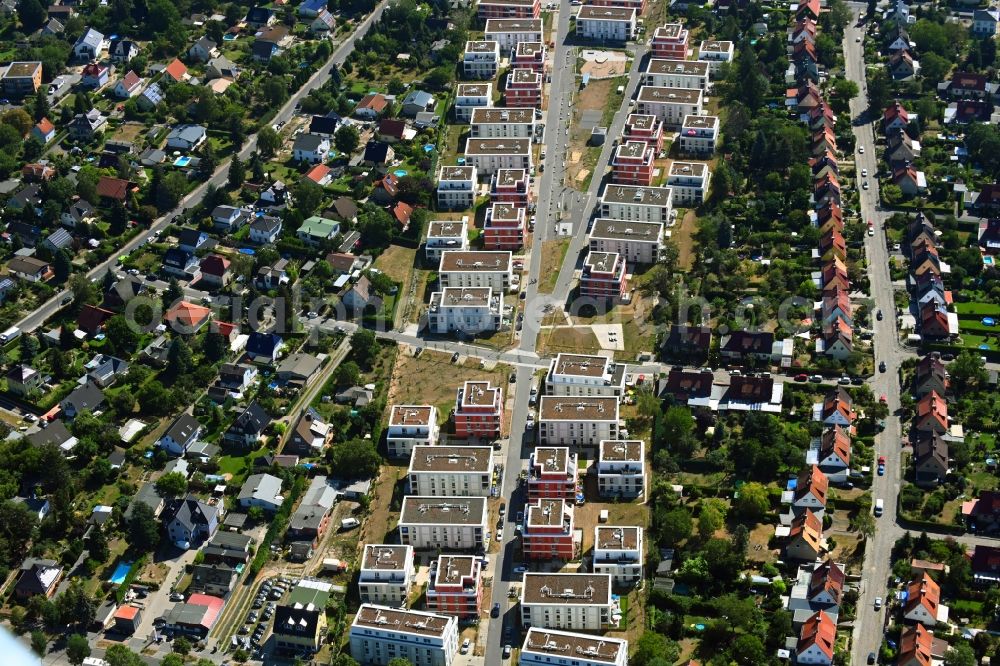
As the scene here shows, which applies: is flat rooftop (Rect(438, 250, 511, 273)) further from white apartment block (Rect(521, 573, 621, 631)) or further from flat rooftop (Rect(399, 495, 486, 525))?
white apartment block (Rect(521, 573, 621, 631))

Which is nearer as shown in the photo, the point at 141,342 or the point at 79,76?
the point at 141,342

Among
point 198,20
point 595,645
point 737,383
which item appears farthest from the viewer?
point 198,20

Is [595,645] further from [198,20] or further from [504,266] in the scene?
[198,20]

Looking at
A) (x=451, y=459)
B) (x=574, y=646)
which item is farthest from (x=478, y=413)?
(x=574, y=646)

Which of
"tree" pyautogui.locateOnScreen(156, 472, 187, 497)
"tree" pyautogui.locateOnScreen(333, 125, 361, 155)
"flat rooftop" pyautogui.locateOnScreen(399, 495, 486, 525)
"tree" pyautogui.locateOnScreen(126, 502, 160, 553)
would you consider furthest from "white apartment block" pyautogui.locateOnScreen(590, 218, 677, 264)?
"tree" pyautogui.locateOnScreen(126, 502, 160, 553)

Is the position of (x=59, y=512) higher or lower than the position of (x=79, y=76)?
lower

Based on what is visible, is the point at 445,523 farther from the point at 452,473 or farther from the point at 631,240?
the point at 631,240

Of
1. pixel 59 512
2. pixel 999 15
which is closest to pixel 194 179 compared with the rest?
pixel 59 512
